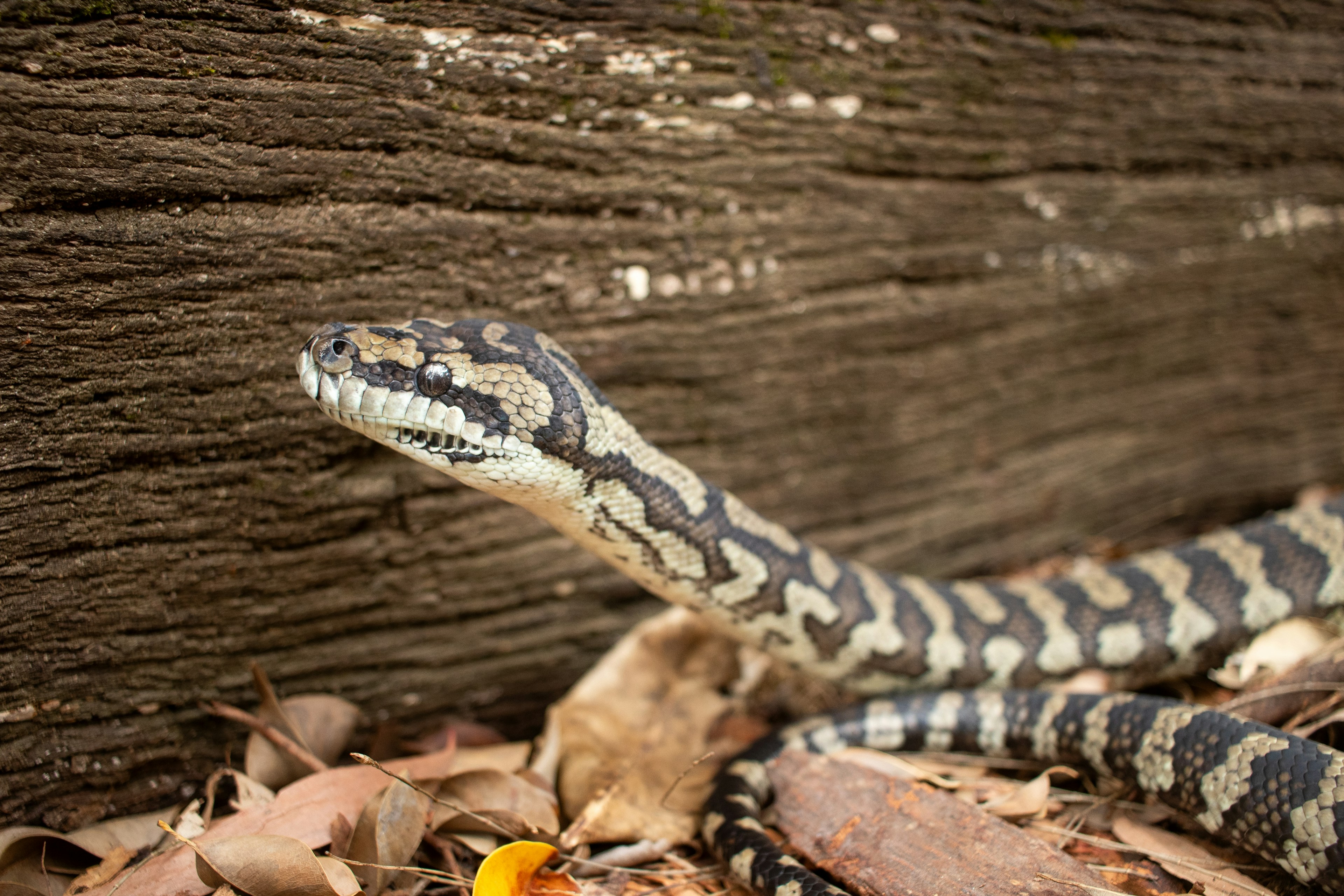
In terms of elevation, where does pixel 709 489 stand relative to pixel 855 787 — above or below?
above

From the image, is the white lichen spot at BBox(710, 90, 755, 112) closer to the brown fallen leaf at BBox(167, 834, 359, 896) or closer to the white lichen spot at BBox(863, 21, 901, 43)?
the white lichen spot at BBox(863, 21, 901, 43)

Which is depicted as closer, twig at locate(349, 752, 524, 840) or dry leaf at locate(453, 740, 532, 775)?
twig at locate(349, 752, 524, 840)

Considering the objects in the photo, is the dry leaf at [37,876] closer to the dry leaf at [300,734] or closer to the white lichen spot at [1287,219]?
the dry leaf at [300,734]

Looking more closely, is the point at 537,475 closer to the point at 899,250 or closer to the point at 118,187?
the point at 118,187

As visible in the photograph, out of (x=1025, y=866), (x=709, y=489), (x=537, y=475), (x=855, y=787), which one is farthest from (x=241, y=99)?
(x=1025, y=866)

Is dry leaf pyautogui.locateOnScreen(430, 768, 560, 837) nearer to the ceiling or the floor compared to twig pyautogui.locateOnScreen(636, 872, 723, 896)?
nearer to the ceiling

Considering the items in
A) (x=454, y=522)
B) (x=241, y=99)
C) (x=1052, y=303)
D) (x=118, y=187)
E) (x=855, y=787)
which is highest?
(x=241, y=99)

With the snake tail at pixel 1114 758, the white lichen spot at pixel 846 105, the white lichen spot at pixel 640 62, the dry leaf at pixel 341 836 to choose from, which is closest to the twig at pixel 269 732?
the dry leaf at pixel 341 836

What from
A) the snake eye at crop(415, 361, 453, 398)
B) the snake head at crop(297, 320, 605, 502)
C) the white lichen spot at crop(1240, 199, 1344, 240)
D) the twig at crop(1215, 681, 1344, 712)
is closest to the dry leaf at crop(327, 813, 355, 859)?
the snake head at crop(297, 320, 605, 502)
